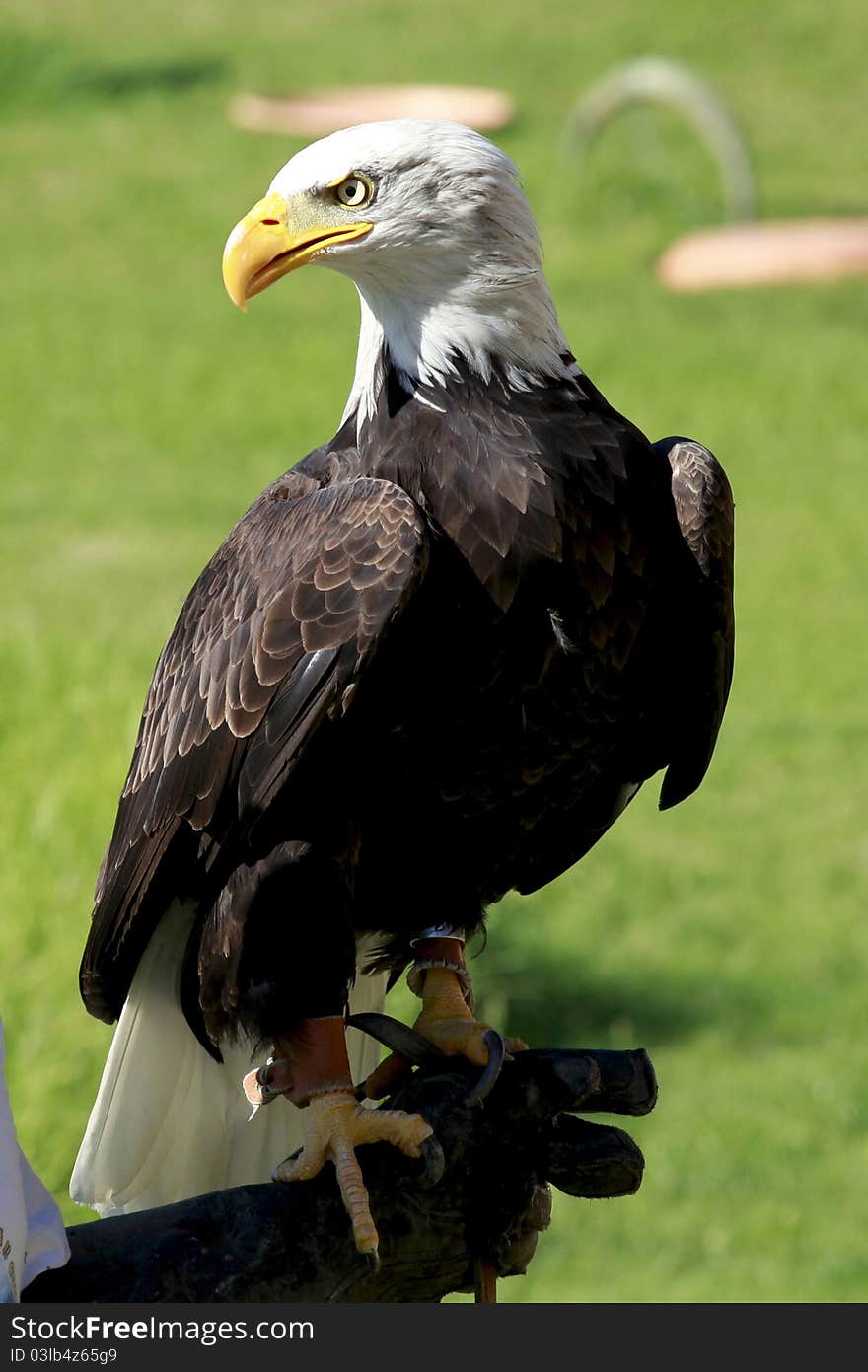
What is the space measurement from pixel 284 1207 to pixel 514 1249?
1.27 feet

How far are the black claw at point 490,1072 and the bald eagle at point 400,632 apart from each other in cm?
11

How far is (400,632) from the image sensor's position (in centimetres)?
250

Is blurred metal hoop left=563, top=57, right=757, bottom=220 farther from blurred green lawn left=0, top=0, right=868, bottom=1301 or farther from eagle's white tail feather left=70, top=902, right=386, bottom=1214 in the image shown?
eagle's white tail feather left=70, top=902, right=386, bottom=1214

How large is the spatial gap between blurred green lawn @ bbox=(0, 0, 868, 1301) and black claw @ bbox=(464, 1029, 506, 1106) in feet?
5.49

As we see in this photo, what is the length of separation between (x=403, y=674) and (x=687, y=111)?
35.9ft

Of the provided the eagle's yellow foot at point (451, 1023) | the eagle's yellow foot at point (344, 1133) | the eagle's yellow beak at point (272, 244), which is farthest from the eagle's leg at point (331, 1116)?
the eagle's yellow beak at point (272, 244)

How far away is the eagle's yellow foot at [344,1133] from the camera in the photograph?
104 inches

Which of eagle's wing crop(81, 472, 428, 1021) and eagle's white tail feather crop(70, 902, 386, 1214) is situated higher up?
eagle's wing crop(81, 472, 428, 1021)

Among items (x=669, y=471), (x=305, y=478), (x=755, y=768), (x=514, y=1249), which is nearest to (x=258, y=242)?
(x=305, y=478)

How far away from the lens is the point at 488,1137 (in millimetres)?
2738

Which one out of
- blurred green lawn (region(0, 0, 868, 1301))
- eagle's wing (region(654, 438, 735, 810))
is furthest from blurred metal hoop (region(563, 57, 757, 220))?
eagle's wing (region(654, 438, 735, 810))

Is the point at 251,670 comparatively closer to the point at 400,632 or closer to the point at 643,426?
the point at 400,632

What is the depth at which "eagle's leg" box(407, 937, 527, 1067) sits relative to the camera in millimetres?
2926

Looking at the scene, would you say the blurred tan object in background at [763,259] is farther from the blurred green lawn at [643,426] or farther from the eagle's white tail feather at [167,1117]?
the eagle's white tail feather at [167,1117]
